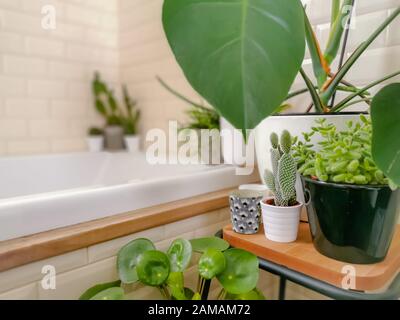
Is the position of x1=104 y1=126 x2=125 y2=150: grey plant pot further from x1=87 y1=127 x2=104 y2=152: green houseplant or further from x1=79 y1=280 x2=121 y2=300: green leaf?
x1=79 y1=280 x2=121 y2=300: green leaf

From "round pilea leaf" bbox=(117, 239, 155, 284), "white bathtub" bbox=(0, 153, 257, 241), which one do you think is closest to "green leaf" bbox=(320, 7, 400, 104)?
"white bathtub" bbox=(0, 153, 257, 241)

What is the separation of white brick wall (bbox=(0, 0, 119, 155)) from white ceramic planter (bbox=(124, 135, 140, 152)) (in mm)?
229

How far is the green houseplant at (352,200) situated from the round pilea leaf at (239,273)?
0.44 feet

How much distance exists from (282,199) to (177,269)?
0.79ft

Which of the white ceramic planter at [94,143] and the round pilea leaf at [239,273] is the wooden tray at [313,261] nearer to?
the round pilea leaf at [239,273]

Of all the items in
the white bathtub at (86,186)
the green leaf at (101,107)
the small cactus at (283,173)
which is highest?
the green leaf at (101,107)

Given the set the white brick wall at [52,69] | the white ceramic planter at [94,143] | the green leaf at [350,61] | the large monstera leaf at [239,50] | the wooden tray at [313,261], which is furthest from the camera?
the white ceramic planter at [94,143]

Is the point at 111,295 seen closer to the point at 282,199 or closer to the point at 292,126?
the point at 282,199

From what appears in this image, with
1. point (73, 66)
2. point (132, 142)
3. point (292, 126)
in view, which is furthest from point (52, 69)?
point (292, 126)

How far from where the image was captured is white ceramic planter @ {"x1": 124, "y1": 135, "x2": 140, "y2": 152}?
1.59m

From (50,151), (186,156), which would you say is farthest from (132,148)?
(186,156)

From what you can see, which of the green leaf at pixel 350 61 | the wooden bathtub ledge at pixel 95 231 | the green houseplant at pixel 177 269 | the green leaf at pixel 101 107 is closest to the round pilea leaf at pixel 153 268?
the green houseplant at pixel 177 269

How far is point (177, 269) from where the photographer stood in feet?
1.65

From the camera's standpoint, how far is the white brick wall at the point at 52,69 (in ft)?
4.22
